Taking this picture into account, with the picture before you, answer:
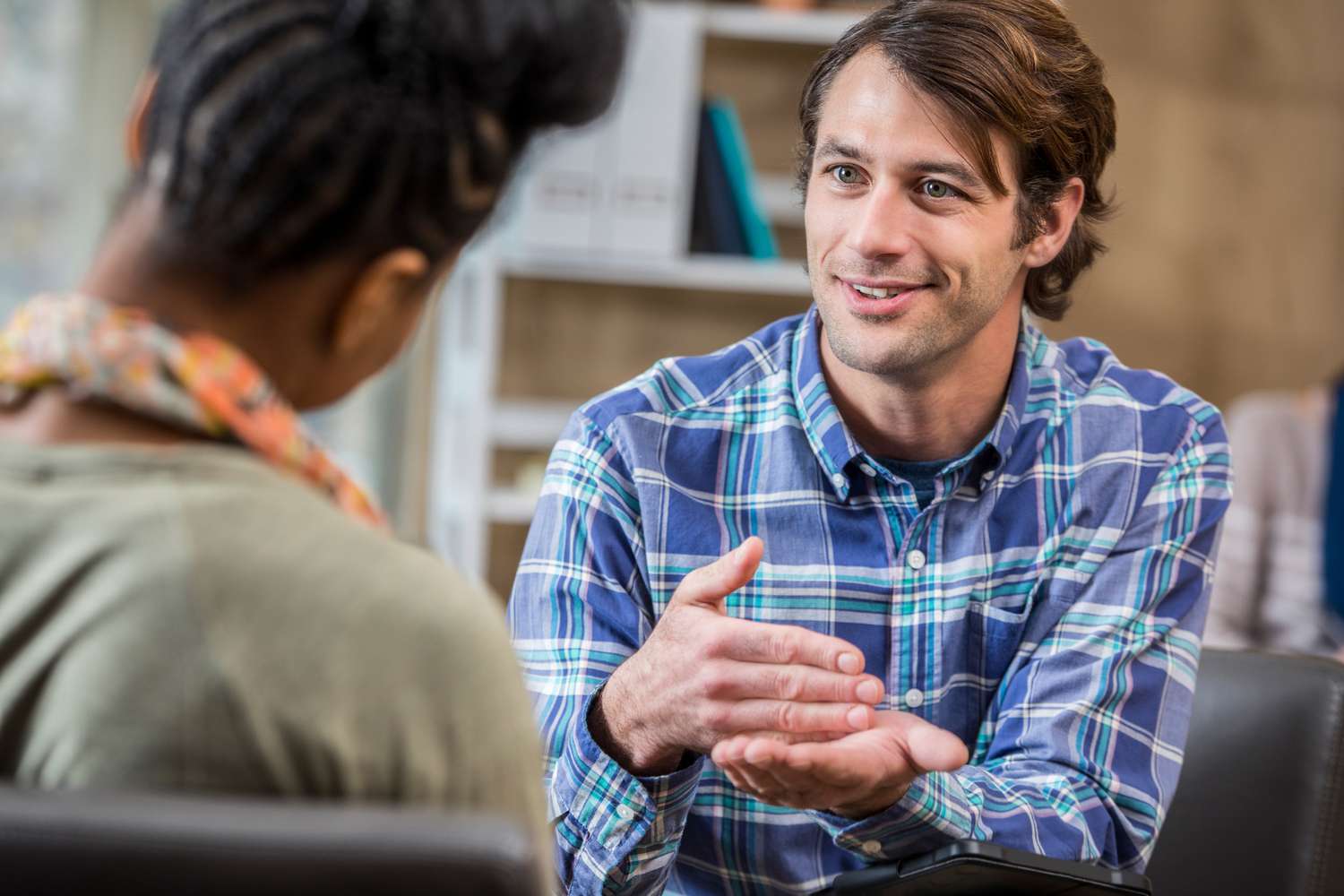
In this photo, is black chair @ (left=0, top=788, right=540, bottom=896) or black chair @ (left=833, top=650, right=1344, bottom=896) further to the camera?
black chair @ (left=833, top=650, right=1344, bottom=896)

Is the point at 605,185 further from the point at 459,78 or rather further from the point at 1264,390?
the point at 459,78

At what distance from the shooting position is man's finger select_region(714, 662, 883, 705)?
1070 millimetres

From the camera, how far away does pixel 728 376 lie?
1464 mm

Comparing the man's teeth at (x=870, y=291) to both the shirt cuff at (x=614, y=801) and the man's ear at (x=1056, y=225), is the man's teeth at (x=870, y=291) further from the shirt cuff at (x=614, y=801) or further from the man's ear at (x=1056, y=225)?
the shirt cuff at (x=614, y=801)

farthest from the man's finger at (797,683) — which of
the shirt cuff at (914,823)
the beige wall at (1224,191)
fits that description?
the beige wall at (1224,191)

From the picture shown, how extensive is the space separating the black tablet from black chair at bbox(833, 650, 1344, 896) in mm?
425

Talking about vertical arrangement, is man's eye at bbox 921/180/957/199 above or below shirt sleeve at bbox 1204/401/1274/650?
above

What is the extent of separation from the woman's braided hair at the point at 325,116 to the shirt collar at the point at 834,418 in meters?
0.72

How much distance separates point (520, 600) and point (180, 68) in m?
0.73

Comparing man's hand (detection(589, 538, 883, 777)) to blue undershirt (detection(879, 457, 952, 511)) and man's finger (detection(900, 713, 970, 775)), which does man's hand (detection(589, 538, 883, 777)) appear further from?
blue undershirt (detection(879, 457, 952, 511))

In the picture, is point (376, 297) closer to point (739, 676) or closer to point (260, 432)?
point (260, 432)

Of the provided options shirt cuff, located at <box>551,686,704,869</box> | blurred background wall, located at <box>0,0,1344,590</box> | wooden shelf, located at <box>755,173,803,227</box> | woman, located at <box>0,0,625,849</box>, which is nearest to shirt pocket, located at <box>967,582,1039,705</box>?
shirt cuff, located at <box>551,686,704,869</box>

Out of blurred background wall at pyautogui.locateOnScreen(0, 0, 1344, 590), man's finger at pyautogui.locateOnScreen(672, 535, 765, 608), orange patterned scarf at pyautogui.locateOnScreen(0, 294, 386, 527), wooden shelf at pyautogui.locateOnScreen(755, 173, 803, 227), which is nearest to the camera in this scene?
orange patterned scarf at pyautogui.locateOnScreen(0, 294, 386, 527)

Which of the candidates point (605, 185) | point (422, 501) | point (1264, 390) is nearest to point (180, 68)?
point (605, 185)
